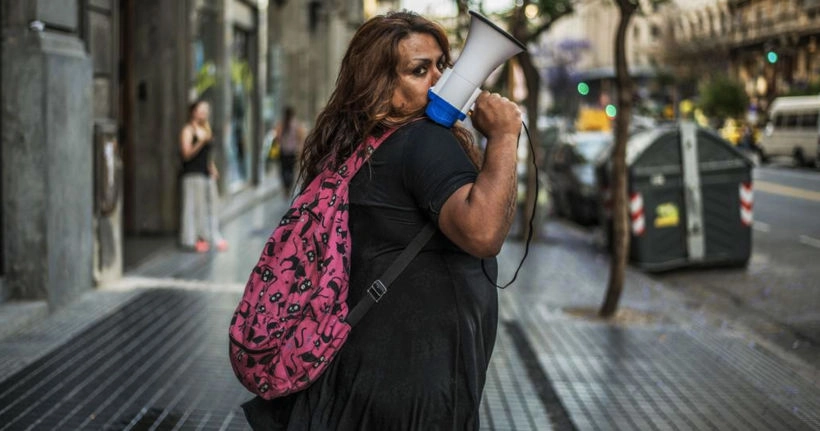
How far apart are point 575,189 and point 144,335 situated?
12.7 metres

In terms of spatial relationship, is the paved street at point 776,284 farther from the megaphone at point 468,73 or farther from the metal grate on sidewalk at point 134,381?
the megaphone at point 468,73

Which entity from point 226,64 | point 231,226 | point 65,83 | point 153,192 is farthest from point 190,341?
point 226,64

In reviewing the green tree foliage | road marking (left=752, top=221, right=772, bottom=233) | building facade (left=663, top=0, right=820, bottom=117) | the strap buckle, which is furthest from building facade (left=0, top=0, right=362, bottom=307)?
building facade (left=663, top=0, right=820, bottom=117)

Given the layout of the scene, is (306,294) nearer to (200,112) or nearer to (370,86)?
(370,86)

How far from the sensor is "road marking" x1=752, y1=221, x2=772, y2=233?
18067 mm

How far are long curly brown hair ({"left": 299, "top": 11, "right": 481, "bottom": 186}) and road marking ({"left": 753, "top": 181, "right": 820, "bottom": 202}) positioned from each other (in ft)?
75.2

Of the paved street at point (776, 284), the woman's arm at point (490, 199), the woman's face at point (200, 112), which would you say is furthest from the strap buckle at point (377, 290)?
the woman's face at point (200, 112)

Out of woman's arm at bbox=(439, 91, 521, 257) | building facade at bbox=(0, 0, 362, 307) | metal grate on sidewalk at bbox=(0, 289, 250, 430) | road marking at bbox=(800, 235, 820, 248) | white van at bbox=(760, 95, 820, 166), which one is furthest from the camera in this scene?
white van at bbox=(760, 95, 820, 166)

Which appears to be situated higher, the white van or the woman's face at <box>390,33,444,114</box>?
the woman's face at <box>390,33,444,114</box>

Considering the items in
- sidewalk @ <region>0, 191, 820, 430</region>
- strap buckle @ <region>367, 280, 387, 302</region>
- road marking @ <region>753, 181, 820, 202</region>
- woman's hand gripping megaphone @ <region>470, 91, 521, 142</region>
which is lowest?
road marking @ <region>753, 181, 820, 202</region>

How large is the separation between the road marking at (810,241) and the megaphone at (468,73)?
46.7 feet

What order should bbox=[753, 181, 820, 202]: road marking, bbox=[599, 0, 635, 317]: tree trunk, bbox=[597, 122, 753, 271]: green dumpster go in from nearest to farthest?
bbox=[599, 0, 635, 317]: tree trunk
bbox=[597, 122, 753, 271]: green dumpster
bbox=[753, 181, 820, 202]: road marking

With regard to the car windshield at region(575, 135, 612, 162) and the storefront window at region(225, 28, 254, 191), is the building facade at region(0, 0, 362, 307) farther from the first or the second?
the car windshield at region(575, 135, 612, 162)

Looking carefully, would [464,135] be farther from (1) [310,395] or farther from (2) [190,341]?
(2) [190,341]
